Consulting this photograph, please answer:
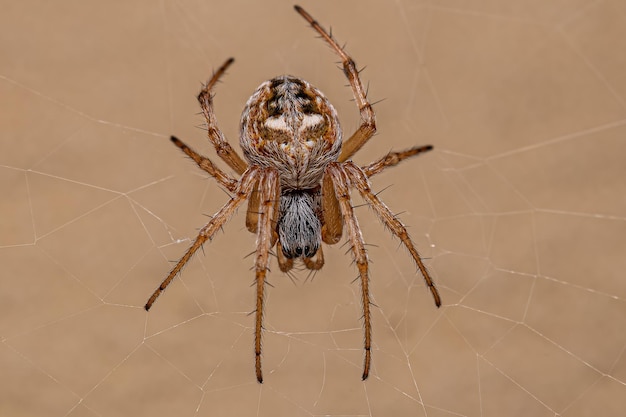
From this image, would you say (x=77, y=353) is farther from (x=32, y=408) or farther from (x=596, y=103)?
(x=596, y=103)

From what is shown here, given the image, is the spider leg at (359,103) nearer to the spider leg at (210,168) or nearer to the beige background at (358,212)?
the spider leg at (210,168)

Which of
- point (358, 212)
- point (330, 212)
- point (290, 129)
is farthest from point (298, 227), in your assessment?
point (358, 212)

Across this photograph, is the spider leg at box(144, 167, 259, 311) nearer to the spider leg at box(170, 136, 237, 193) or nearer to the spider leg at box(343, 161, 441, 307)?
the spider leg at box(170, 136, 237, 193)

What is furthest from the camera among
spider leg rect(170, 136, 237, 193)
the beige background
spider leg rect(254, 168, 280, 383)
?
the beige background

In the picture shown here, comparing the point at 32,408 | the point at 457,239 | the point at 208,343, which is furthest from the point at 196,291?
the point at 457,239

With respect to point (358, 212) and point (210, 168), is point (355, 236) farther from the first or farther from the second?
point (358, 212)

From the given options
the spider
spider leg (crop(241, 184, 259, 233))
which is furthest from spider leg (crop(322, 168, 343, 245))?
spider leg (crop(241, 184, 259, 233))

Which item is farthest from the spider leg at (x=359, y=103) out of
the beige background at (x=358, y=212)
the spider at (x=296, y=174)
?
the beige background at (x=358, y=212)
